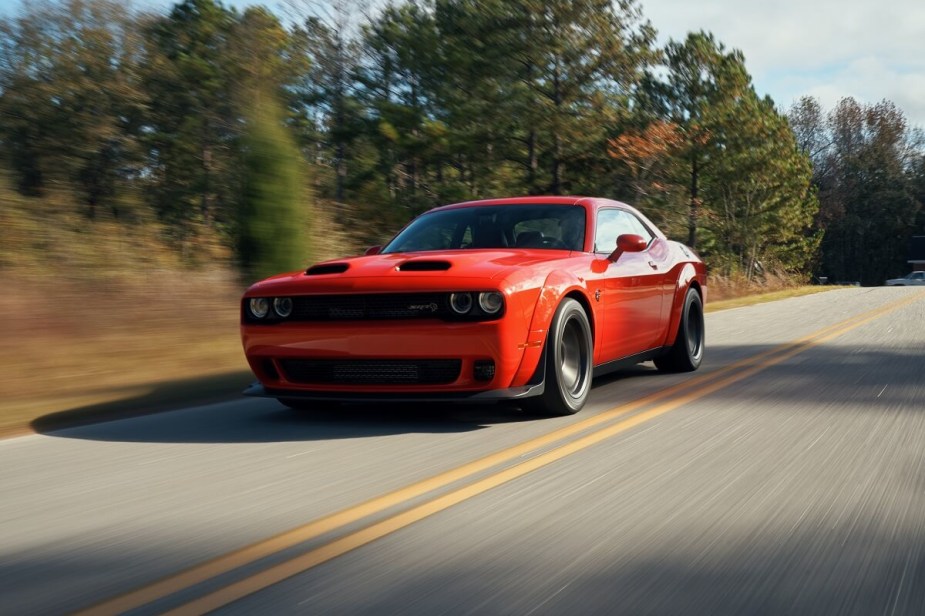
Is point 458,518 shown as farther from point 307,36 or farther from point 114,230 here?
point 307,36

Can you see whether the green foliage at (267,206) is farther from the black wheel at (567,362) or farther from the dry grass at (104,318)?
the black wheel at (567,362)

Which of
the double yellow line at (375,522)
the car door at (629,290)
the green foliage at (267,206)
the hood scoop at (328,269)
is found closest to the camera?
the double yellow line at (375,522)

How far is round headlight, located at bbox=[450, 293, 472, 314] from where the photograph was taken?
232 inches

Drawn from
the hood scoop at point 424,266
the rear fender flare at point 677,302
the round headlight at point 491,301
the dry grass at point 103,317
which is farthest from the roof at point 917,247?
the round headlight at point 491,301

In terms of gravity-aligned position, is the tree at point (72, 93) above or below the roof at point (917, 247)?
above

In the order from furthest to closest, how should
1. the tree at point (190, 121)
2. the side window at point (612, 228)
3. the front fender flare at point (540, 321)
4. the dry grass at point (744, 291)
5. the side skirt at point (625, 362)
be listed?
the dry grass at point (744, 291) < the tree at point (190, 121) < the side window at point (612, 228) < the side skirt at point (625, 362) < the front fender flare at point (540, 321)

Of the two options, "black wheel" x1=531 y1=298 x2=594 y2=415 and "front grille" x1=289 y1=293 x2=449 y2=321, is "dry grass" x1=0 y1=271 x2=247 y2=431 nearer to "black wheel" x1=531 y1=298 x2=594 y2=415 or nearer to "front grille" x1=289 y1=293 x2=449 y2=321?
"front grille" x1=289 y1=293 x2=449 y2=321

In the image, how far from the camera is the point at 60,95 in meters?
18.9

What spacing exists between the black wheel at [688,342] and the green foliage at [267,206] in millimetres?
5882

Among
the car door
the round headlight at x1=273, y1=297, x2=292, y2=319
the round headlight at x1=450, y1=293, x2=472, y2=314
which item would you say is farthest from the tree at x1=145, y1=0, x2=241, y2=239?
the round headlight at x1=450, y1=293, x2=472, y2=314

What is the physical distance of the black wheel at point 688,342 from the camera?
8906 mm

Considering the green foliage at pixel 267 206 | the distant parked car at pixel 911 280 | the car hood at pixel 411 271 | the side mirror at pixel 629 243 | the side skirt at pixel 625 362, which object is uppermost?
the green foliage at pixel 267 206

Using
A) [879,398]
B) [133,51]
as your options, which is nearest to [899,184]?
[133,51]

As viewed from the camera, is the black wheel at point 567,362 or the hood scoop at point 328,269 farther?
the hood scoop at point 328,269
